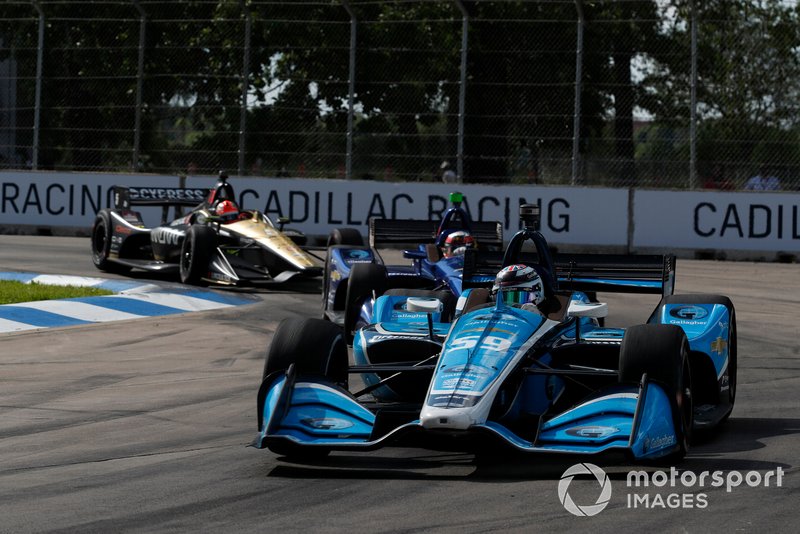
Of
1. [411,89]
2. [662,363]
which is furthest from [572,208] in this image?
[662,363]

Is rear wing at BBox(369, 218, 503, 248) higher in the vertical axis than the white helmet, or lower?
higher

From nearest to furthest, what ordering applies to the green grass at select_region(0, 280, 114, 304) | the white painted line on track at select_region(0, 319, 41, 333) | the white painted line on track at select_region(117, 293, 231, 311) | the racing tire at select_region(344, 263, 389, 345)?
the racing tire at select_region(344, 263, 389, 345)
the white painted line on track at select_region(0, 319, 41, 333)
the green grass at select_region(0, 280, 114, 304)
the white painted line on track at select_region(117, 293, 231, 311)

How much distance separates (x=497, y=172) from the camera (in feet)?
68.7

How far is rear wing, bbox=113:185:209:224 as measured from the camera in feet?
55.5

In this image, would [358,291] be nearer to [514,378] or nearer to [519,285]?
[519,285]

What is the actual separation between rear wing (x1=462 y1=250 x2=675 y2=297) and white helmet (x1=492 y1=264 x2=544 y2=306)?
122 cm

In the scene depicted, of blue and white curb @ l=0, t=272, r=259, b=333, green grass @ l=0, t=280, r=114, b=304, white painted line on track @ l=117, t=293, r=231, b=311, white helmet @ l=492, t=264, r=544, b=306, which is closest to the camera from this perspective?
white helmet @ l=492, t=264, r=544, b=306

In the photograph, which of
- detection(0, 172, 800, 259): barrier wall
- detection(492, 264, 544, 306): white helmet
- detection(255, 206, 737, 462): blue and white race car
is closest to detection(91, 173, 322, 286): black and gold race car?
detection(0, 172, 800, 259): barrier wall

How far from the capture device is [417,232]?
1349 cm

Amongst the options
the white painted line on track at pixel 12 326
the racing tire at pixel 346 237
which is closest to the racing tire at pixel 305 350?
the white painted line on track at pixel 12 326

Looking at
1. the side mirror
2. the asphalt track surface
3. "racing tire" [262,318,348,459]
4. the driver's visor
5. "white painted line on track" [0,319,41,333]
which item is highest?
the driver's visor

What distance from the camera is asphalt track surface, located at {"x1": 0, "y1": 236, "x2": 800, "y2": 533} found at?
555cm

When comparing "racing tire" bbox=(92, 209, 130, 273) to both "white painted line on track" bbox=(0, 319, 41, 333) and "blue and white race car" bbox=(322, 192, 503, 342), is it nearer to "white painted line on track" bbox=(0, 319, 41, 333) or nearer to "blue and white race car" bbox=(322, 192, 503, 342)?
"blue and white race car" bbox=(322, 192, 503, 342)

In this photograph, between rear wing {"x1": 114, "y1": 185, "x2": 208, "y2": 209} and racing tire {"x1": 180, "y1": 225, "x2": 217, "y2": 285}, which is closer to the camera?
racing tire {"x1": 180, "y1": 225, "x2": 217, "y2": 285}
